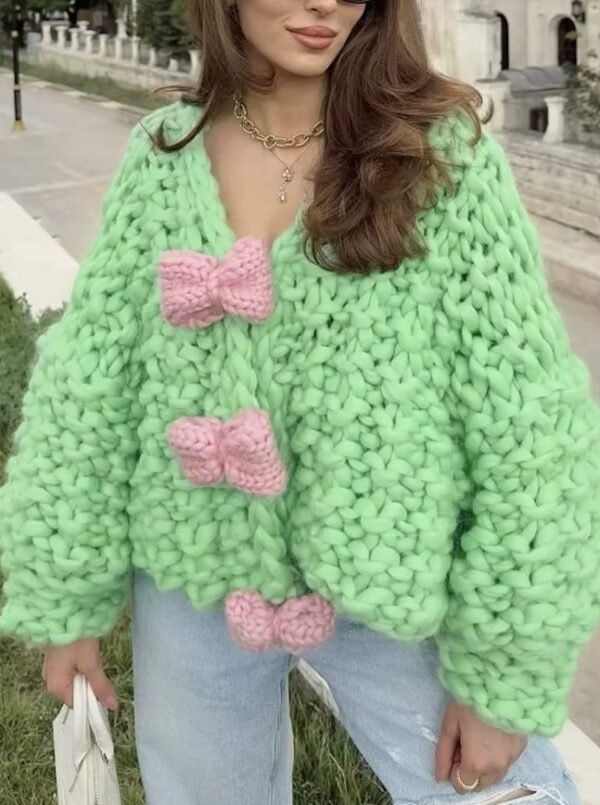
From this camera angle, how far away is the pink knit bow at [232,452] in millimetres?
1227

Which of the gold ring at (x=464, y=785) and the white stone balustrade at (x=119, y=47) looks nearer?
the gold ring at (x=464, y=785)

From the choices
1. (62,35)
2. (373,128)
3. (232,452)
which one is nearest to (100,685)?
(232,452)

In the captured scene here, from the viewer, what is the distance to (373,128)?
1.24 metres

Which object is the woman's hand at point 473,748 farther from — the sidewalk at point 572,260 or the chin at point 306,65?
the sidewalk at point 572,260

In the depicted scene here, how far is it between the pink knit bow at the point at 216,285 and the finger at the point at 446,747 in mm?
557

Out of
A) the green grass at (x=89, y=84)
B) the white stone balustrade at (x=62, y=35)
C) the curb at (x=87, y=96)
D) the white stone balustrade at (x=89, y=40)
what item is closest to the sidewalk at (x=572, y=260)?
the curb at (x=87, y=96)

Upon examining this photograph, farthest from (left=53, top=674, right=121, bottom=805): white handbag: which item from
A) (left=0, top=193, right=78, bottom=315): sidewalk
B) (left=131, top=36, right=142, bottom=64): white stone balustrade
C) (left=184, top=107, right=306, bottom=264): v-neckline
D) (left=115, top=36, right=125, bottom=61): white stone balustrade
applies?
(left=115, top=36, right=125, bottom=61): white stone balustrade

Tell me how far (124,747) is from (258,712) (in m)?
0.98

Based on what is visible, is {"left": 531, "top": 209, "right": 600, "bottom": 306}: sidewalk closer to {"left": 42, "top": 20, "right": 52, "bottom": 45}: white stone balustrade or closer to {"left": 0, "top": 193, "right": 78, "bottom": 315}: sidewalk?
{"left": 0, "top": 193, "right": 78, "bottom": 315}: sidewalk

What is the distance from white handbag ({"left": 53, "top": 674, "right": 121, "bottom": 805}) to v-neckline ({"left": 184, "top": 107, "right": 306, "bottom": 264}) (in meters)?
0.66

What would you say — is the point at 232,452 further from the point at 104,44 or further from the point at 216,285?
the point at 104,44

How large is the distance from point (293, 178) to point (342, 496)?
40 centimetres

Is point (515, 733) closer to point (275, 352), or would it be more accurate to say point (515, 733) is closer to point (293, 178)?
point (275, 352)

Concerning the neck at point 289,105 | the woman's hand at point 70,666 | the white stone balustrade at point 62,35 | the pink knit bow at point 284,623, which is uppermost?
the white stone balustrade at point 62,35
